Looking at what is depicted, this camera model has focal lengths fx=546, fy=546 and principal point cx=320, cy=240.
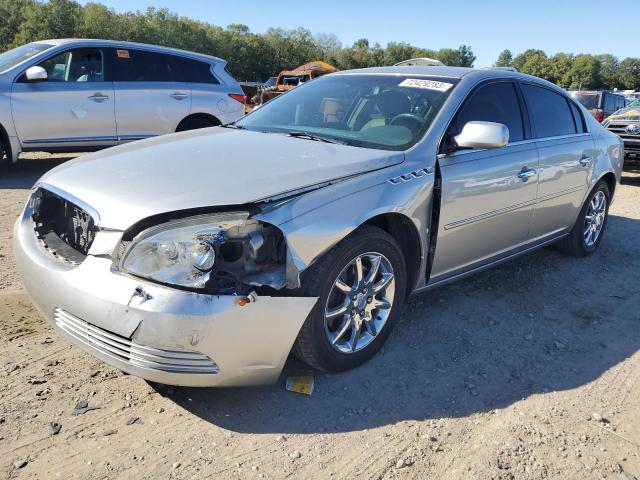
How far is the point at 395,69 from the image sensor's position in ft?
13.5

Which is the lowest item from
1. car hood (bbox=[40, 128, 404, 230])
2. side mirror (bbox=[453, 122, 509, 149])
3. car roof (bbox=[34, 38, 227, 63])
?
car hood (bbox=[40, 128, 404, 230])

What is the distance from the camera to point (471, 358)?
130 inches

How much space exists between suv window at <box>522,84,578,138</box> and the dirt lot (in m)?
1.57

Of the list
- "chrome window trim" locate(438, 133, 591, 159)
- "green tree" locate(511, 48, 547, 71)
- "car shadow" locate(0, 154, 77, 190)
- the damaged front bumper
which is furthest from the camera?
"green tree" locate(511, 48, 547, 71)

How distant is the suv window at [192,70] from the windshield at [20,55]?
173 cm

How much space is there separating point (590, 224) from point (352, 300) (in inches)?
134

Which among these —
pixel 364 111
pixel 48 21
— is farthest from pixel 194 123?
pixel 48 21

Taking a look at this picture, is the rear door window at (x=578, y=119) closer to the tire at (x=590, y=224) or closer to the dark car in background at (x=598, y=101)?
the tire at (x=590, y=224)

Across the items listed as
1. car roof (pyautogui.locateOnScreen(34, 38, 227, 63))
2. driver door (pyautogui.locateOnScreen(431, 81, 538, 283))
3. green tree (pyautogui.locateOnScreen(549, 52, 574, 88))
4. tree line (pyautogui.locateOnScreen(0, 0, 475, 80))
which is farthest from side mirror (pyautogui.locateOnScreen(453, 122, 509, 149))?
green tree (pyautogui.locateOnScreen(549, 52, 574, 88))

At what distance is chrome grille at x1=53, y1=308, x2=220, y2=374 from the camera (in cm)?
234

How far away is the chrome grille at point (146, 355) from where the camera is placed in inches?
92.1

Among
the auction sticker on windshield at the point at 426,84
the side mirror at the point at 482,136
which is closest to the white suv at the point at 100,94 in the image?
the auction sticker on windshield at the point at 426,84

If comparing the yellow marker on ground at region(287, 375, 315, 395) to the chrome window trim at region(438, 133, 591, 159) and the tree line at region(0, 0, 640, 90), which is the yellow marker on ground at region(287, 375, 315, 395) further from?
the tree line at region(0, 0, 640, 90)

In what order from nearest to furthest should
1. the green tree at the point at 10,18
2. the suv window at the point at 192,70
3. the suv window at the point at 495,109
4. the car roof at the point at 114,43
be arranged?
the suv window at the point at 495,109 → the car roof at the point at 114,43 → the suv window at the point at 192,70 → the green tree at the point at 10,18
